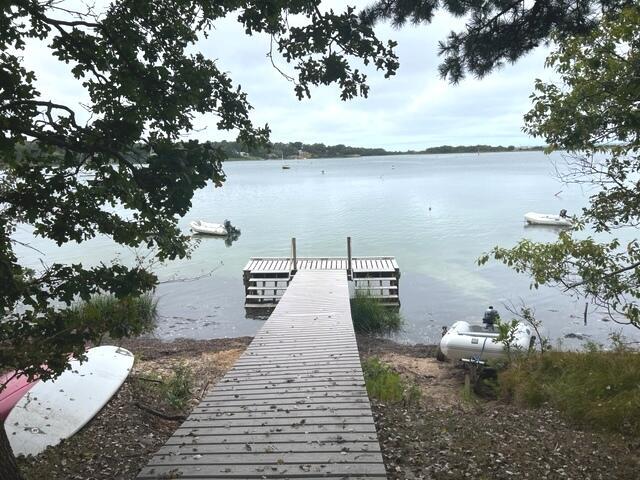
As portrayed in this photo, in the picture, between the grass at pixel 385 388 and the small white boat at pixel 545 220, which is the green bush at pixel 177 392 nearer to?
the grass at pixel 385 388

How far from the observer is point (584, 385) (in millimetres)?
6254

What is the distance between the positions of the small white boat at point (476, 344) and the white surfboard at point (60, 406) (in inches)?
250

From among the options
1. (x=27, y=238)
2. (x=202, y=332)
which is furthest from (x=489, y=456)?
(x=27, y=238)

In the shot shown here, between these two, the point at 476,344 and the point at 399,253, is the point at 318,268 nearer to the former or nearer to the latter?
the point at 476,344

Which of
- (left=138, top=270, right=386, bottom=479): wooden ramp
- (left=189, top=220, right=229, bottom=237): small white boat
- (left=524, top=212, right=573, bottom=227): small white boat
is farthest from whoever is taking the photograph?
(left=189, top=220, right=229, bottom=237): small white boat

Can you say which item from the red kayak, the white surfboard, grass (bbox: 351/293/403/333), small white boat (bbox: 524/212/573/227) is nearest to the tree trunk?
the white surfboard

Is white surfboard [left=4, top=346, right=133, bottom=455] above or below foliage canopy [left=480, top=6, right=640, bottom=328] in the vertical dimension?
below

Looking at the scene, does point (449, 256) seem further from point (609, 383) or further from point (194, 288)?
point (609, 383)

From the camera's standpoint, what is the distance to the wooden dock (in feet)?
52.1

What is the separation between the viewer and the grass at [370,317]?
45.4 feet

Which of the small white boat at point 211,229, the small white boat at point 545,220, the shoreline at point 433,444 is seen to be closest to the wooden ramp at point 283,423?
the shoreline at point 433,444

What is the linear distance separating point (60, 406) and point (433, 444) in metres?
4.33

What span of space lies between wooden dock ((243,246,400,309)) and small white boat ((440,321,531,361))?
196 inches

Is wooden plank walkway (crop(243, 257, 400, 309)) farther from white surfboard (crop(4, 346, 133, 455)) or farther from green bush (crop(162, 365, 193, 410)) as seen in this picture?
white surfboard (crop(4, 346, 133, 455))
